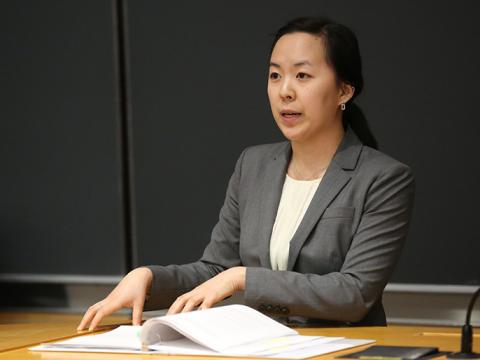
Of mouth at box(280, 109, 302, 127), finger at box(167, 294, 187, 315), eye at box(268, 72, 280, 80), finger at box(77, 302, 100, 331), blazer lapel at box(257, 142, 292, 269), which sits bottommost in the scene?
finger at box(77, 302, 100, 331)

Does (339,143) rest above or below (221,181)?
above

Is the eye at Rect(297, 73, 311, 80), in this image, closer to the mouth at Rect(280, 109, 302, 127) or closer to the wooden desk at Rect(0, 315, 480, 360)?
the mouth at Rect(280, 109, 302, 127)

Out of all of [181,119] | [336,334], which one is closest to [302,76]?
[336,334]

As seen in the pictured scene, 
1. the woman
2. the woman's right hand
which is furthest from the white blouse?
the woman's right hand

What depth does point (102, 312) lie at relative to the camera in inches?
97.8

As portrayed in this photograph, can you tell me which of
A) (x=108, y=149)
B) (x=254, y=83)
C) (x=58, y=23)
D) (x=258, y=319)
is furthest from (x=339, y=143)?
(x=58, y=23)

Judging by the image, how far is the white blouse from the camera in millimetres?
2828

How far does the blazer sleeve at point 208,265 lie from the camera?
2.74 meters

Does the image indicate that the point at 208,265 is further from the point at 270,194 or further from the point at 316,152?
the point at 316,152

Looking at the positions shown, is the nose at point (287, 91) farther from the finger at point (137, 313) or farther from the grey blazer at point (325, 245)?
the finger at point (137, 313)

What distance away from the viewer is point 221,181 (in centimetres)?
434

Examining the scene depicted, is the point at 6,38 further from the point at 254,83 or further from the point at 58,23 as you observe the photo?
the point at 254,83

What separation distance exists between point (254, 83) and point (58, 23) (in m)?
1.01

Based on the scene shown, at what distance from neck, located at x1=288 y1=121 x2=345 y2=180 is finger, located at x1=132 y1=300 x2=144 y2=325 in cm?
66
